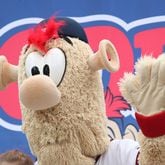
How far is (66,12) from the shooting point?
1.35 metres

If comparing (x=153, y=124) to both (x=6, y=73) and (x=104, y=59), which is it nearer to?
(x=104, y=59)

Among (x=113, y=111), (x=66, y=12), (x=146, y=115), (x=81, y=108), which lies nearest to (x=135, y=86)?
(x=146, y=115)

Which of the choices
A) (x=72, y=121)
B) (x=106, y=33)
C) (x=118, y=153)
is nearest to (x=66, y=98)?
(x=72, y=121)

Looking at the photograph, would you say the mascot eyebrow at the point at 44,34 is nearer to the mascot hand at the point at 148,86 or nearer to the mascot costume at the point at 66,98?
the mascot costume at the point at 66,98

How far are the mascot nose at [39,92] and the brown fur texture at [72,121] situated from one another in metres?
0.04

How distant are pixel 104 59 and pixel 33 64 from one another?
130mm

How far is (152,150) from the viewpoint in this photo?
64 centimetres

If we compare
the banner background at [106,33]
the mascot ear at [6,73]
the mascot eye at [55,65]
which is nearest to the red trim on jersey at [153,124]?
the mascot eye at [55,65]

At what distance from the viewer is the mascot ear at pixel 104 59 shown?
80 centimetres

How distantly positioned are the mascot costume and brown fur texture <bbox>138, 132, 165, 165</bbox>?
0.07 metres

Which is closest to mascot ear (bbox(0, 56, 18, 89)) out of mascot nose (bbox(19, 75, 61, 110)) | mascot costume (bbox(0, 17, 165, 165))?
mascot costume (bbox(0, 17, 165, 165))

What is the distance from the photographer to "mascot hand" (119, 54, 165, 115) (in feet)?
1.96

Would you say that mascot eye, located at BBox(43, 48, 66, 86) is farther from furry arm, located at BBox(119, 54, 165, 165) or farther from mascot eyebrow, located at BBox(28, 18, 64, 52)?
furry arm, located at BBox(119, 54, 165, 165)

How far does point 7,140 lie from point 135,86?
2.65ft
